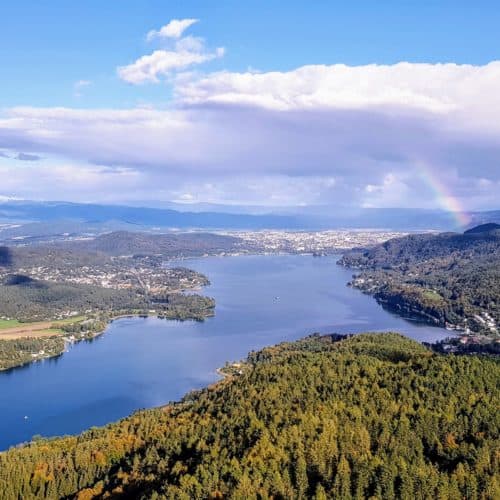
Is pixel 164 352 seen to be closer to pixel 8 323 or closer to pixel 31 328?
pixel 31 328

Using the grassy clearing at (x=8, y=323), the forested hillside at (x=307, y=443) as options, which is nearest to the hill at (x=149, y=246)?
the grassy clearing at (x=8, y=323)

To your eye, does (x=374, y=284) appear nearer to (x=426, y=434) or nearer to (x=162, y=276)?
(x=162, y=276)

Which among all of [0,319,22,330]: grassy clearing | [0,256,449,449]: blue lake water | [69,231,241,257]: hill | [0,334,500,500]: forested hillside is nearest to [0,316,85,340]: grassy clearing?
[0,319,22,330]: grassy clearing

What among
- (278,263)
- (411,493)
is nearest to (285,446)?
(411,493)

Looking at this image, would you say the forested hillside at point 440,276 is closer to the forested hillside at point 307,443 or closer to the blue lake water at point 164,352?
the blue lake water at point 164,352

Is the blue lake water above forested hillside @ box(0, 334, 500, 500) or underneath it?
underneath

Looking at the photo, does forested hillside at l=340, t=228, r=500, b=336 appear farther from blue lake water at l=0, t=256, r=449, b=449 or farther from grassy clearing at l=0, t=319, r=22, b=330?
grassy clearing at l=0, t=319, r=22, b=330

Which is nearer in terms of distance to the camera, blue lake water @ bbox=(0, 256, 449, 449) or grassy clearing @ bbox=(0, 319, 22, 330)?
blue lake water @ bbox=(0, 256, 449, 449)
